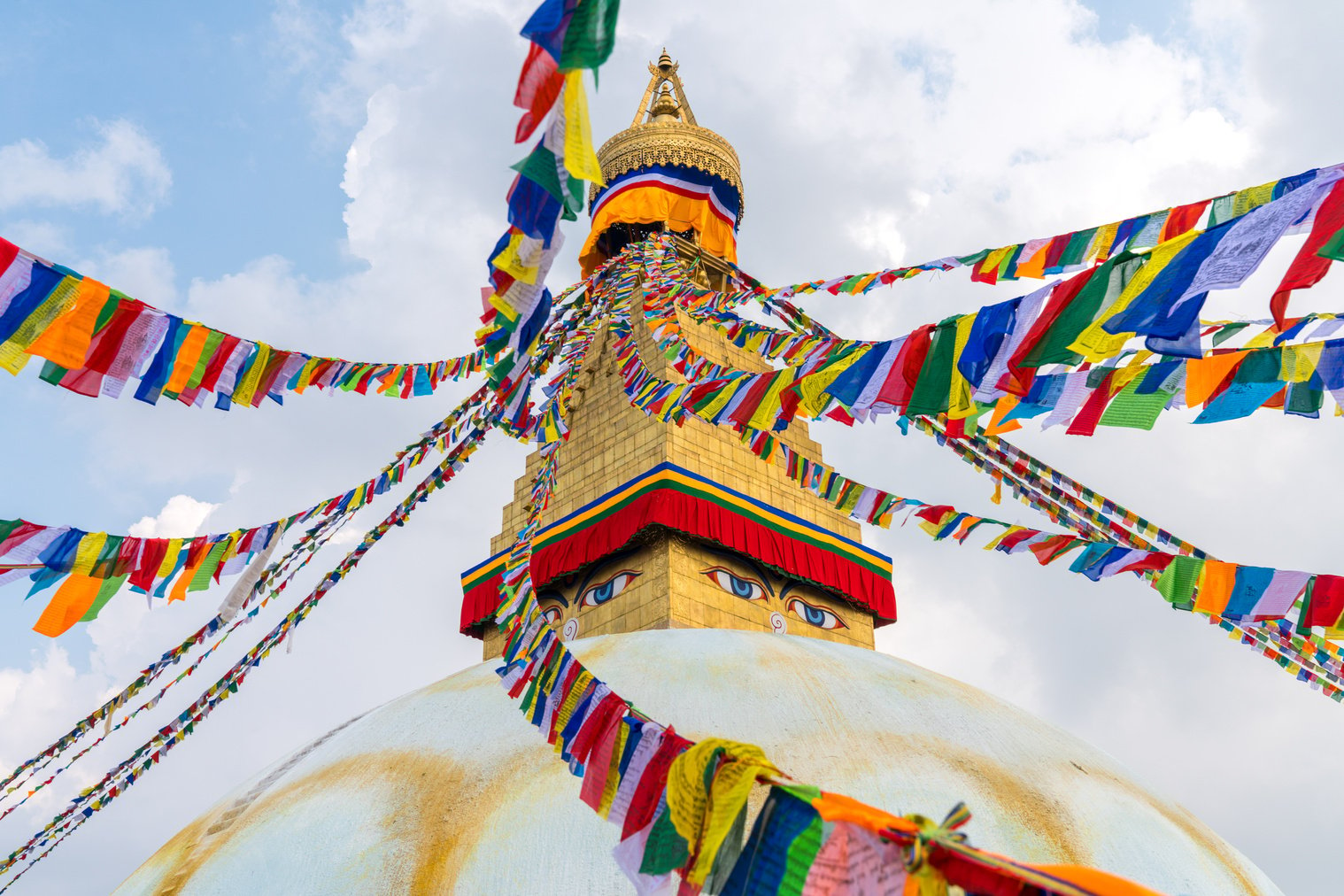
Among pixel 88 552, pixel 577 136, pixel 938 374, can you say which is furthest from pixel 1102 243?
pixel 88 552

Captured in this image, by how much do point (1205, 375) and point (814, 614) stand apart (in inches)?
184

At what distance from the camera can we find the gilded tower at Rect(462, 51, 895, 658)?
7418 millimetres

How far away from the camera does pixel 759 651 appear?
5.48m

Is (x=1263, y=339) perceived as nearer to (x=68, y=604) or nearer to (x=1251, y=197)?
(x=1251, y=197)

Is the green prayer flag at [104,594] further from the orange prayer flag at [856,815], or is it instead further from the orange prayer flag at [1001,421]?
the orange prayer flag at [1001,421]

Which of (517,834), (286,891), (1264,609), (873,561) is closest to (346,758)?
(286,891)

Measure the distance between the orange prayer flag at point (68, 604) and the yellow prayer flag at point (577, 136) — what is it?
2917 millimetres

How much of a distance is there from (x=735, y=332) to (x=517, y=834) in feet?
12.2

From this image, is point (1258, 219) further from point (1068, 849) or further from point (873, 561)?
point (873, 561)

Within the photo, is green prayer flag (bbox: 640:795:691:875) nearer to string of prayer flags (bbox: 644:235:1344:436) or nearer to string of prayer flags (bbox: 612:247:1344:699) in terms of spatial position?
string of prayer flags (bbox: 644:235:1344:436)

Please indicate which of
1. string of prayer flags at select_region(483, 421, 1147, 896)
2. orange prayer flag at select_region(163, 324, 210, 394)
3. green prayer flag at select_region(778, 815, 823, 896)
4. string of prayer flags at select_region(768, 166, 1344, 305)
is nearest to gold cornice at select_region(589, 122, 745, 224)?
string of prayer flags at select_region(768, 166, 1344, 305)

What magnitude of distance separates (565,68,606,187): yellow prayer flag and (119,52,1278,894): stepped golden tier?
104 inches

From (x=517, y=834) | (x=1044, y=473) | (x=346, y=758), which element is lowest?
(x=517, y=834)

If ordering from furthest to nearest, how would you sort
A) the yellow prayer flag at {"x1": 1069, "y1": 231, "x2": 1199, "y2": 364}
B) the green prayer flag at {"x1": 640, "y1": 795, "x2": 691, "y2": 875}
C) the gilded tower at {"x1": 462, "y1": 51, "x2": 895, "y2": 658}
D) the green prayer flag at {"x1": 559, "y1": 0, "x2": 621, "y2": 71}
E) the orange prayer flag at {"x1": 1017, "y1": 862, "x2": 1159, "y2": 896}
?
the gilded tower at {"x1": 462, "y1": 51, "x2": 895, "y2": 658} < the yellow prayer flag at {"x1": 1069, "y1": 231, "x2": 1199, "y2": 364} < the green prayer flag at {"x1": 640, "y1": 795, "x2": 691, "y2": 875} < the green prayer flag at {"x1": 559, "y1": 0, "x2": 621, "y2": 71} < the orange prayer flag at {"x1": 1017, "y1": 862, "x2": 1159, "y2": 896}
